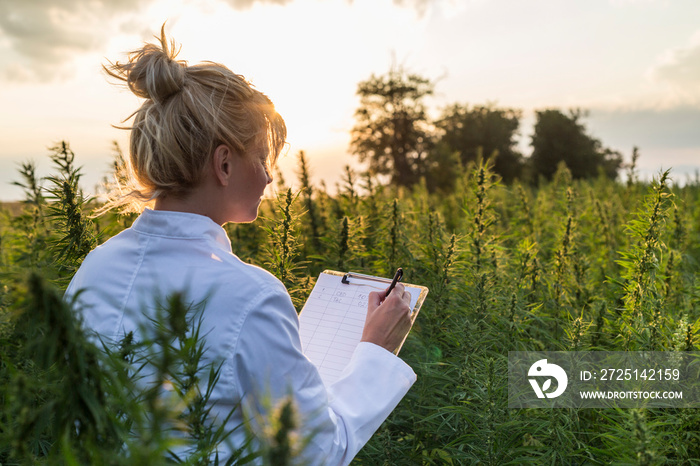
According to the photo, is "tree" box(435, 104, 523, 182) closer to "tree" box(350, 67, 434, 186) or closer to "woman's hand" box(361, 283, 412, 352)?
"tree" box(350, 67, 434, 186)

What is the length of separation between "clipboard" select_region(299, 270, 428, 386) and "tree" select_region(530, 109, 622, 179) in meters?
45.5

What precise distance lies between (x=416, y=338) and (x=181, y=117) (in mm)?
1738

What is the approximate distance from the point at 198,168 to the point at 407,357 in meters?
1.54

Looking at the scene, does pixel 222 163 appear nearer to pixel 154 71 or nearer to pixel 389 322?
pixel 154 71

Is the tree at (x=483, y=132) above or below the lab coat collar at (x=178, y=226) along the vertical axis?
above

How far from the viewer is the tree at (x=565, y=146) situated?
44.9 metres

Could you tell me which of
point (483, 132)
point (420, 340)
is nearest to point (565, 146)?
point (483, 132)

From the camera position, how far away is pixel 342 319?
2260 mm

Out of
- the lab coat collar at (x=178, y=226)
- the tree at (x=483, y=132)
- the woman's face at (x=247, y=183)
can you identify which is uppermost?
the tree at (x=483, y=132)

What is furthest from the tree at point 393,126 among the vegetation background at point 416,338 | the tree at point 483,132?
the vegetation background at point 416,338

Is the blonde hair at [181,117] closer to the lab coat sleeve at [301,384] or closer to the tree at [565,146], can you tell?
the lab coat sleeve at [301,384]

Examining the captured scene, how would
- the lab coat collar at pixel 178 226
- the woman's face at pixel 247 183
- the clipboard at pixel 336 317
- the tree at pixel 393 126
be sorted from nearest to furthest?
the lab coat collar at pixel 178 226 < the woman's face at pixel 247 183 < the clipboard at pixel 336 317 < the tree at pixel 393 126

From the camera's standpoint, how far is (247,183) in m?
2.00

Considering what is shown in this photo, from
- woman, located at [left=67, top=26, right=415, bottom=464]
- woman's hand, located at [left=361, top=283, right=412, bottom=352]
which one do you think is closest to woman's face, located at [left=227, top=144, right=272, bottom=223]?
woman, located at [left=67, top=26, right=415, bottom=464]
